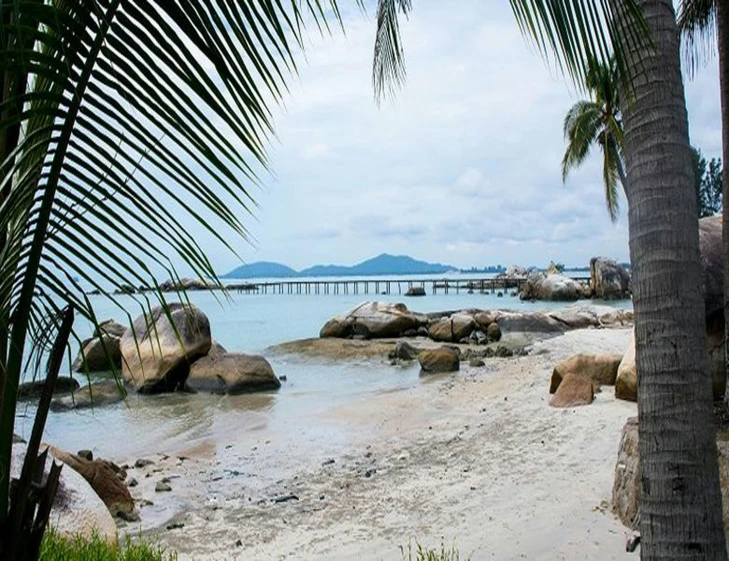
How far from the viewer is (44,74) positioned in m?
1.38

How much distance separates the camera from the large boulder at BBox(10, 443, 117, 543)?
4988 mm

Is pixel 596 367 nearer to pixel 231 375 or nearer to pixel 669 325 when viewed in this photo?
pixel 669 325

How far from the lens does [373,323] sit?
28.1 m

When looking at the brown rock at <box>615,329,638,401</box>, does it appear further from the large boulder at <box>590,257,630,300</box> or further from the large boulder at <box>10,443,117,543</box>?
the large boulder at <box>590,257,630,300</box>

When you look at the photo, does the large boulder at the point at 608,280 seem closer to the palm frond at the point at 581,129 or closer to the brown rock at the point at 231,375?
the palm frond at the point at 581,129

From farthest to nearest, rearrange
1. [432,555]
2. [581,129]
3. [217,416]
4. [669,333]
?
[581,129] < [217,416] < [432,555] < [669,333]

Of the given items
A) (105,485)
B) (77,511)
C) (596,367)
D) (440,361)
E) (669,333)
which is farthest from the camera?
(440,361)

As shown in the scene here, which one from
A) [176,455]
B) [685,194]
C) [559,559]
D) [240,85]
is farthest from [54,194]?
[176,455]

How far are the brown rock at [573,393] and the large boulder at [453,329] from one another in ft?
54.0

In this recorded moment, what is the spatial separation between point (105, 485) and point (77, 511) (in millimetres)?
2216

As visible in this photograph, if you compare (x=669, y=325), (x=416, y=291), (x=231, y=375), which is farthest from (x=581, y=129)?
(x=416, y=291)

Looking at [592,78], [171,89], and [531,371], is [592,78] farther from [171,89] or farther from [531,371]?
[531,371]

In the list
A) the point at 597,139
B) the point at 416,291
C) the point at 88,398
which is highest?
the point at 597,139

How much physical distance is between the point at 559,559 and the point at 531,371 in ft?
37.0
